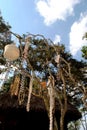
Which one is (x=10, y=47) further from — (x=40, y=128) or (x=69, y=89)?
(x=69, y=89)

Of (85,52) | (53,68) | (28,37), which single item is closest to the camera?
(28,37)

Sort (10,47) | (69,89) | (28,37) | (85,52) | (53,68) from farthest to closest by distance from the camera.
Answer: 1. (69,89)
2. (53,68)
3. (85,52)
4. (28,37)
5. (10,47)

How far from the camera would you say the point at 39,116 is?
34.1 feet

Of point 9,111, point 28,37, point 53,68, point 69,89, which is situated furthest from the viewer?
point 69,89

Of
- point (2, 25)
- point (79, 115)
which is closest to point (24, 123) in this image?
point (79, 115)

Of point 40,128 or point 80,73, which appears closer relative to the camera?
point 40,128

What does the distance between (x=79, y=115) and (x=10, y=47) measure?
27.0 ft

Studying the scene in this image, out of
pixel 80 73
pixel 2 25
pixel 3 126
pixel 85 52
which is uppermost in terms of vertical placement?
pixel 2 25

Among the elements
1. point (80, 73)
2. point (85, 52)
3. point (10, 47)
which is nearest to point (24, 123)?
point (85, 52)

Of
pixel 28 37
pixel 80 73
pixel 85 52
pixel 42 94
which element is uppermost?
pixel 80 73

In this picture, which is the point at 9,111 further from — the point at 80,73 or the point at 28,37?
the point at 80,73

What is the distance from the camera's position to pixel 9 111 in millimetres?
10172

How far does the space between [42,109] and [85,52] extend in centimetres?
568

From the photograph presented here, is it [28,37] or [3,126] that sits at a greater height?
[3,126]
